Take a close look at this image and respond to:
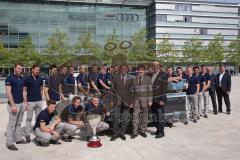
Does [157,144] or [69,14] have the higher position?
[69,14]

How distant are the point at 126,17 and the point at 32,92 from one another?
221ft

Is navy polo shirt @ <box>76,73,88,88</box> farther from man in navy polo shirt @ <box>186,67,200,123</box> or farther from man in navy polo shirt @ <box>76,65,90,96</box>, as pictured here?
man in navy polo shirt @ <box>186,67,200,123</box>

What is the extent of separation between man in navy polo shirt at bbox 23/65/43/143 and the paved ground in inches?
31.8

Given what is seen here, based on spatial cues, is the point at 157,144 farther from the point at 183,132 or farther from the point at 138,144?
the point at 183,132

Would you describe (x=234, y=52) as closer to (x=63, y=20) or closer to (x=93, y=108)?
(x=63, y=20)

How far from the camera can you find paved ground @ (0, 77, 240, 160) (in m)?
6.45

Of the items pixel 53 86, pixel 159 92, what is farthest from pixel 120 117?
pixel 53 86

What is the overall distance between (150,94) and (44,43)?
5979 centimetres

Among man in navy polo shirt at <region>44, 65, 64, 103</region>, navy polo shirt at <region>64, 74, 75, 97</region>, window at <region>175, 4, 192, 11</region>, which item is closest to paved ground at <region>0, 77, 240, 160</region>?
man in navy polo shirt at <region>44, 65, 64, 103</region>

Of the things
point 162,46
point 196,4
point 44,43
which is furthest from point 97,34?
point 196,4

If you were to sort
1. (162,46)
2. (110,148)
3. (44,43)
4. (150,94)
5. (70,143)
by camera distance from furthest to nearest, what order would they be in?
1. (44,43)
2. (162,46)
3. (150,94)
4. (70,143)
5. (110,148)

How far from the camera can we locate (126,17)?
7288cm

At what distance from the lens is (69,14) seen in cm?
6762

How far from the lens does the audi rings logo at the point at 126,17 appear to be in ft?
231
